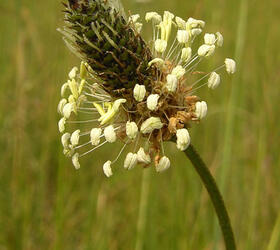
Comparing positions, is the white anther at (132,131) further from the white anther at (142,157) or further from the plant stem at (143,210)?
the plant stem at (143,210)

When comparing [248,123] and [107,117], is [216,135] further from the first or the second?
[107,117]

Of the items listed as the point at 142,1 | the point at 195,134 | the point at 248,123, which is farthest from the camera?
the point at 248,123

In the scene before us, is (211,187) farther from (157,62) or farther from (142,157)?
(157,62)

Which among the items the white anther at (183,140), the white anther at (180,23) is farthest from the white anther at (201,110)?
the white anther at (180,23)

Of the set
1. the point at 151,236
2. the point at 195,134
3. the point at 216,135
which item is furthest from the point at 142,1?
the point at 216,135

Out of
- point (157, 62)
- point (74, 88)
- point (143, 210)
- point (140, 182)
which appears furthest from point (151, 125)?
point (140, 182)

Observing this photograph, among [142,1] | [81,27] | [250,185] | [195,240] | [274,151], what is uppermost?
[142,1]
